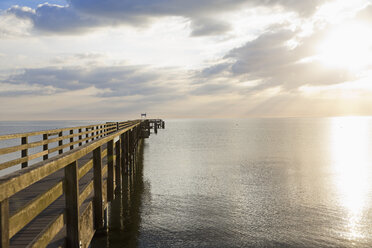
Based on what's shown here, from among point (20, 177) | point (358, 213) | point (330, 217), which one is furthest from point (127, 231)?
point (358, 213)

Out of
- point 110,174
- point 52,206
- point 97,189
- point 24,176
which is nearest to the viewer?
point 24,176

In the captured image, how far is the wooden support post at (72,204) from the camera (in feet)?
13.9

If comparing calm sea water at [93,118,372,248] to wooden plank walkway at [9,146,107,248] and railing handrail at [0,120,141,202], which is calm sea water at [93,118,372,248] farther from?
railing handrail at [0,120,141,202]

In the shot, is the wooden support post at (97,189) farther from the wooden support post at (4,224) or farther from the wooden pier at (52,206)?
the wooden support post at (4,224)

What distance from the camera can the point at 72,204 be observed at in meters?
4.41

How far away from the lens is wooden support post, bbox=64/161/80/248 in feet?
13.9

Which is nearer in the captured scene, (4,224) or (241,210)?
(4,224)

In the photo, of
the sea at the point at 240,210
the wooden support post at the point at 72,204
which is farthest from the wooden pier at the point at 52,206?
the sea at the point at 240,210

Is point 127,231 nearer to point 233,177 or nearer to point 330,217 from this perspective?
point 330,217

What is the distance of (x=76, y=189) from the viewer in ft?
14.2

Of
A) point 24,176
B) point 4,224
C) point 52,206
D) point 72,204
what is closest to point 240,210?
point 52,206

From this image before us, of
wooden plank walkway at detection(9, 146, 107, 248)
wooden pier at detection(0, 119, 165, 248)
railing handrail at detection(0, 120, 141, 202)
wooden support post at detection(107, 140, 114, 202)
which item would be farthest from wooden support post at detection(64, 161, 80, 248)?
wooden support post at detection(107, 140, 114, 202)

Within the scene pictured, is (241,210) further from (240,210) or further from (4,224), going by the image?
(4,224)

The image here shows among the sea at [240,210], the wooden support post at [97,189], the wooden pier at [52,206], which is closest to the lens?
the wooden pier at [52,206]
